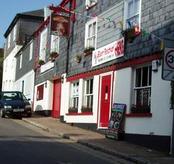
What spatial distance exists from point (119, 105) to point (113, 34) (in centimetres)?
326

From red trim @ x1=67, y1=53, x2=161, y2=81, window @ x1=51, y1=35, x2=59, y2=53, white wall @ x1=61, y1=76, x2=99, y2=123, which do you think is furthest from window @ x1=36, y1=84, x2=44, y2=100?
red trim @ x1=67, y1=53, x2=161, y2=81

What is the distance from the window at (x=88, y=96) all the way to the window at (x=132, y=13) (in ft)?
15.5

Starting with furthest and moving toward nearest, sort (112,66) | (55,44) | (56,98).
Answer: (55,44) → (56,98) → (112,66)

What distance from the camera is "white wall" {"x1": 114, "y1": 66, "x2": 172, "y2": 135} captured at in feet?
53.3

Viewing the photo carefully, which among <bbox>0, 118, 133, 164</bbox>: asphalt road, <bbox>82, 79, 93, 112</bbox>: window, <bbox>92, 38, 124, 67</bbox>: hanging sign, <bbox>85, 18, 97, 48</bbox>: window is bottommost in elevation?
<bbox>0, 118, 133, 164</bbox>: asphalt road

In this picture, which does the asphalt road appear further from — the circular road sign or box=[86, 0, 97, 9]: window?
box=[86, 0, 97, 9]: window

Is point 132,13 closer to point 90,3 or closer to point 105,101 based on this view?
point 105,101

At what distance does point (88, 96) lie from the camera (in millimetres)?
24031

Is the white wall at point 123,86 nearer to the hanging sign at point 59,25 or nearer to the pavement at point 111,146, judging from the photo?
the pavement at point 111,146

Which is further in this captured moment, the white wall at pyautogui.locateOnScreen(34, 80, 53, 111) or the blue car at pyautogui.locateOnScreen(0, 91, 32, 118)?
Answer: the white wall at pyautogui.locateOnScreen(34, 80, 53, 111)

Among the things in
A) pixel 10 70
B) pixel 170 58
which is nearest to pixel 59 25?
pixel 170 58

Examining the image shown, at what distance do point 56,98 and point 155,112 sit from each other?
14931mm

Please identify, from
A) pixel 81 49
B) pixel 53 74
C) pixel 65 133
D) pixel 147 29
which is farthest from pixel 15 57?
pixel 147 29

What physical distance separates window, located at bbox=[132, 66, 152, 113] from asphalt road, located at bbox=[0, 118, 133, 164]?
8.08 ft
